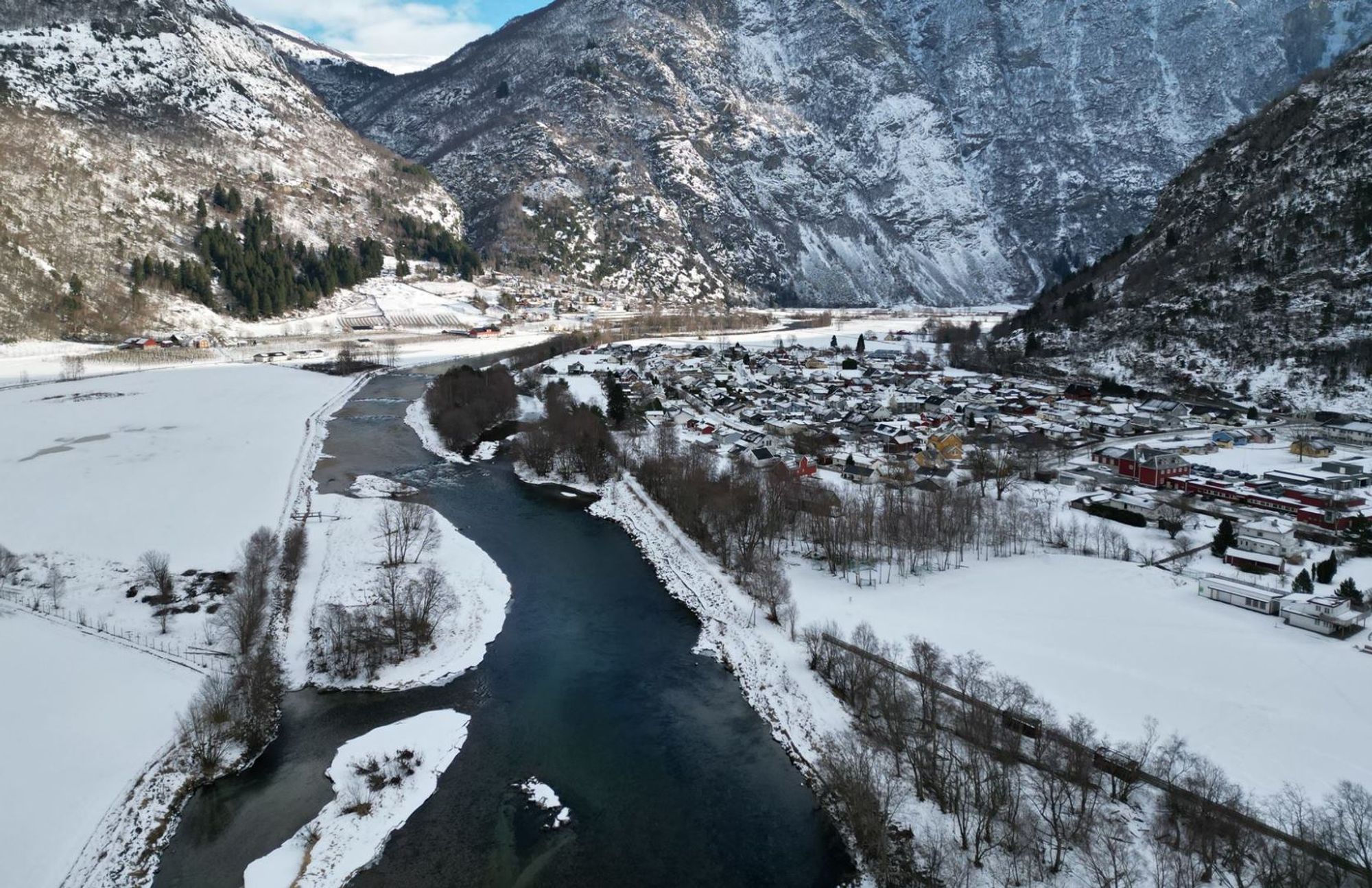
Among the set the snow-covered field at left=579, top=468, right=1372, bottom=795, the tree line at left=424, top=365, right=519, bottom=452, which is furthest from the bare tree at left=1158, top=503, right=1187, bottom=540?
the tree line at left=424, top=365, right=519, bottom=452

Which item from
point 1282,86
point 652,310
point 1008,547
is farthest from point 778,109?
point 1008,547

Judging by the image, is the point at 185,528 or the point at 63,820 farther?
the point at 185,528

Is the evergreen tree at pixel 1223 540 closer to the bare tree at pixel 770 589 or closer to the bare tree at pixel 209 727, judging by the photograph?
the bare tree at pixel 770 589

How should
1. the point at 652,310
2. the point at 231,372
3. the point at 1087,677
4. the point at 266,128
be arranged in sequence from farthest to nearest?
the point at 652,310 < the point at 266,128 < the point at 231,372 < the point at 1087,677

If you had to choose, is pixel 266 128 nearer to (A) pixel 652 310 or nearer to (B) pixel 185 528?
(A) pixel 652 310

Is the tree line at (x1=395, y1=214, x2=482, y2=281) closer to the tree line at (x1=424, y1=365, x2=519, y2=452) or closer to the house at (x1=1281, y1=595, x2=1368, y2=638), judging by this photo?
the tree line at (x1=424, y1=365, x2=519, y2=452)

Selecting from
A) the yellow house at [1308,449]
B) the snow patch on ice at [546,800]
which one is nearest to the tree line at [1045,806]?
the snow patch on ice at [546,800]

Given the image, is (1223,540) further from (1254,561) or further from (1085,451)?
(1085,451)
